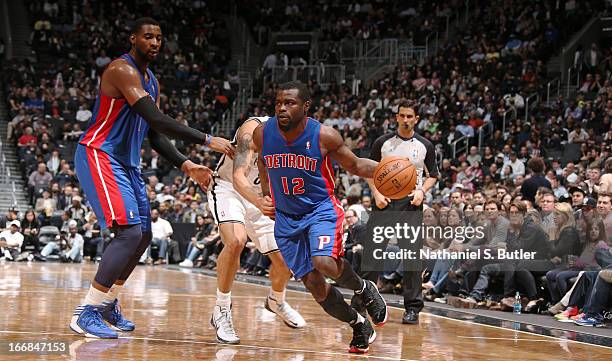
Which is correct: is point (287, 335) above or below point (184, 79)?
below

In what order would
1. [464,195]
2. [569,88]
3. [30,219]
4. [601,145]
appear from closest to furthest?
1. [464,195]
2. [601,145]
3. [30,219]
4. [569,88]

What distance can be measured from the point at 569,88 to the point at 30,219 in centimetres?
1252

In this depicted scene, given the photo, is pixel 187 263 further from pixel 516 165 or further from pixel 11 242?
pixel 516 165

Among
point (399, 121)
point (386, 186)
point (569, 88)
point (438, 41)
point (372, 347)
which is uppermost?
point (438, 41)

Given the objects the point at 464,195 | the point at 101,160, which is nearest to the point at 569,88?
the point at 464,195

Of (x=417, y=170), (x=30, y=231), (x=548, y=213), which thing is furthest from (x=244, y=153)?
(x=30, y=231)

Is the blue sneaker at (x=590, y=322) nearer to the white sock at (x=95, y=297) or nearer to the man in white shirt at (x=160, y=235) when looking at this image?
the white sock at (x=95, y=297)

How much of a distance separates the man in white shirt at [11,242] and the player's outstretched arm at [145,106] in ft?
42.7

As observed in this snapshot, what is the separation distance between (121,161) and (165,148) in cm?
40

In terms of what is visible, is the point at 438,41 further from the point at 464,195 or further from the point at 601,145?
the point at 464,195

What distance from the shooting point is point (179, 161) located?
646cm

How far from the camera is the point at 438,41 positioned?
26500mm

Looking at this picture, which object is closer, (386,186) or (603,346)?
(386,186)

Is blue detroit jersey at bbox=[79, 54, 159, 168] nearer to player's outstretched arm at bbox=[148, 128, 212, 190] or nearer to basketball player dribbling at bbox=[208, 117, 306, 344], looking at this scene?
player's outstretched arm at bbox=[148, 128, 212, 190]
